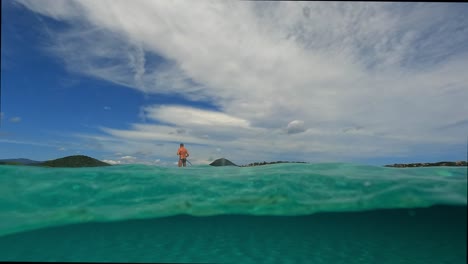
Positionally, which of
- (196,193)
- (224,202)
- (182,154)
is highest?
(182,154)

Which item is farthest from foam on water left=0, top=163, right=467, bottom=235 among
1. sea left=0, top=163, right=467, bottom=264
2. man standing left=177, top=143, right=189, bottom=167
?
man standing left=177, top=143, right=189, bottom=167

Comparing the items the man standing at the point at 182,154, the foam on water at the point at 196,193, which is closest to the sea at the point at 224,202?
the foam on water at the point at 196,193

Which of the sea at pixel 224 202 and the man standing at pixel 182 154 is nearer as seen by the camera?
the sea at pixel 224 202

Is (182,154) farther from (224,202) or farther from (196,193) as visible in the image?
(224,202)

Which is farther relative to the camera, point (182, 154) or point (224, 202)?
point (182, 154)

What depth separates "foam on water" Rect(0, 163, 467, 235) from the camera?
36.4ft

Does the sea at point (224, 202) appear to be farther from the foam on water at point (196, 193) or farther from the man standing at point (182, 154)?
the man standing at point (182, 154)

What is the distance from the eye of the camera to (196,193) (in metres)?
11.8

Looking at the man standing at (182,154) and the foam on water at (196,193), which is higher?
the man standing at (182,154)

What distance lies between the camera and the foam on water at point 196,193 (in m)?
11.1

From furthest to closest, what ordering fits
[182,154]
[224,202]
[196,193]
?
1. [182,154]
2. [224,202]
3. [196,193]

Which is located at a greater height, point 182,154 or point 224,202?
point 182,154

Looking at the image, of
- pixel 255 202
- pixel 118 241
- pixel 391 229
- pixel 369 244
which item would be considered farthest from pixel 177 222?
pixel 391 229

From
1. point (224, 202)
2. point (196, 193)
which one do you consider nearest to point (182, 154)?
point (196, 193)
